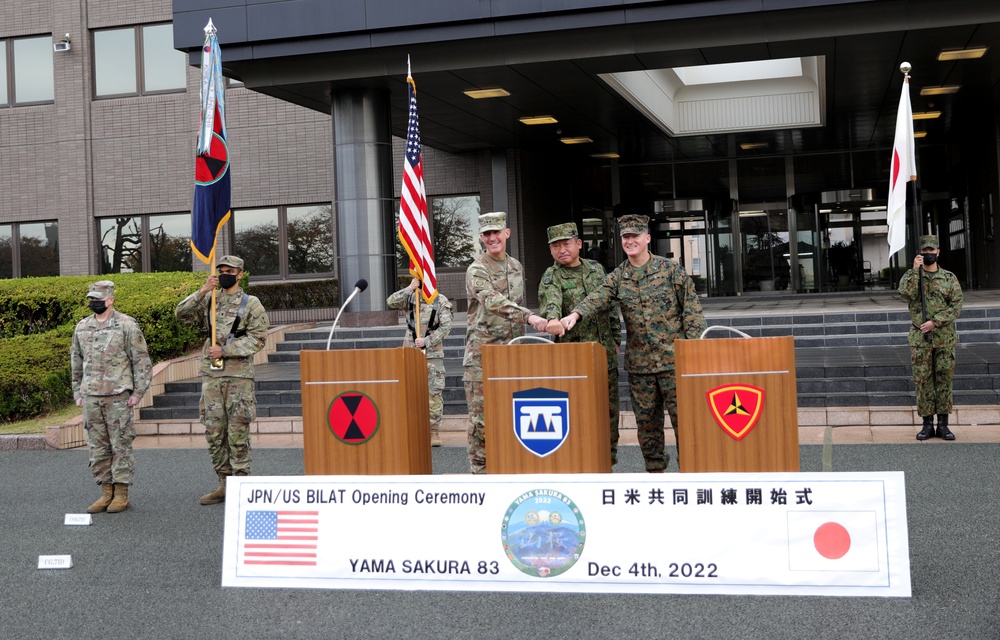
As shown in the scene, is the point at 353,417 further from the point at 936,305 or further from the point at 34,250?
the point at 34,250

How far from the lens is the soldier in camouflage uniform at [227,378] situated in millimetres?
8359

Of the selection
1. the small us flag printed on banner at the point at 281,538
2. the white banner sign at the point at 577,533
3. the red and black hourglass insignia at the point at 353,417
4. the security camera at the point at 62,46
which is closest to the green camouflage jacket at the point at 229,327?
the red and black hourglass insignia at the point at 353,417

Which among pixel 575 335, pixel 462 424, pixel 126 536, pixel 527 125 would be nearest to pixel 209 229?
pixel 126 536

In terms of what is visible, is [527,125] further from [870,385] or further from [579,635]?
[579,635]

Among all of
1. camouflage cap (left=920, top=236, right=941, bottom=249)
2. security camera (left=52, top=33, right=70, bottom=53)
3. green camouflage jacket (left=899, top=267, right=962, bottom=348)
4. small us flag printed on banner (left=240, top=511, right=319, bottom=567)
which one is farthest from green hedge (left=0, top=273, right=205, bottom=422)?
camouflage cap (left=920, top=236, right=941, bottom=249)

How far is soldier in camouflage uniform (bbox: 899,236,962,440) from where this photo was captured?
10055 millimetres

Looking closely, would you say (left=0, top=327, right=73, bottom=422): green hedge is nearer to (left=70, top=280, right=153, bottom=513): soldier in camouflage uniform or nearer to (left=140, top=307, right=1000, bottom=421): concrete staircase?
(left=140, top=307, right=1000, bottom=421): concrete staircase

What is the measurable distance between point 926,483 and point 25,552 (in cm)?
666

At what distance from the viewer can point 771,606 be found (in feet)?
16.6

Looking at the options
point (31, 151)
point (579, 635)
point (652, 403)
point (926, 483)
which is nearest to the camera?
point (579, 635)

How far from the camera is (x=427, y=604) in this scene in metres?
5.34

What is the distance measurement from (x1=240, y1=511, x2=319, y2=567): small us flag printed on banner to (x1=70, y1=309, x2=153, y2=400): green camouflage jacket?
11.6ft

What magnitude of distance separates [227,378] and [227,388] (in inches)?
3.3

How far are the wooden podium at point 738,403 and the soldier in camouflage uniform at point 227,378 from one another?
13.6 ft
